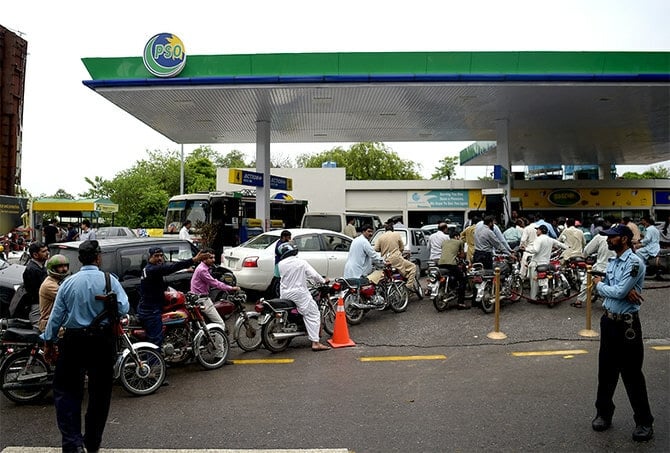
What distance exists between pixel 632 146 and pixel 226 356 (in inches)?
1162

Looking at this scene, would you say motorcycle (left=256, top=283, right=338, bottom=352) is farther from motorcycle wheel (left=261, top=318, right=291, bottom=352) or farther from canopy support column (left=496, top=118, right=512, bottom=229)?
canopy support column (left=496, top=118, right=512, bottom=229)

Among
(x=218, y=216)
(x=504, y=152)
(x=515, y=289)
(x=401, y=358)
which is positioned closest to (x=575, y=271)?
(x=515, y=289)

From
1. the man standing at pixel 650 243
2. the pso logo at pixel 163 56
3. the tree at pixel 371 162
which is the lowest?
the man standing at pixel 650 243

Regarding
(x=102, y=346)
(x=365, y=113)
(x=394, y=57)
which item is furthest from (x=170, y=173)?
(x=102, y=346)

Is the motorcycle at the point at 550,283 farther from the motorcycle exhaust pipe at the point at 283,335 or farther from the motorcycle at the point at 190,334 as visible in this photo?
the motorcycle at the point at 190,334

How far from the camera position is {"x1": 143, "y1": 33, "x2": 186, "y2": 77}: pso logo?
1666cm

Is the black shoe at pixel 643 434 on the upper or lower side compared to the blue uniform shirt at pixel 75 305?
lower

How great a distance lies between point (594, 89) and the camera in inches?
690

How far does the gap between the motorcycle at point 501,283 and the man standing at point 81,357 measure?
733cm

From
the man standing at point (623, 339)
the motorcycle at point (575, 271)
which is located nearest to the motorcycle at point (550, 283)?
the motorcycle at point (575, 271)

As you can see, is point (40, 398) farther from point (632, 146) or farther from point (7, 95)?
point (7, 95)

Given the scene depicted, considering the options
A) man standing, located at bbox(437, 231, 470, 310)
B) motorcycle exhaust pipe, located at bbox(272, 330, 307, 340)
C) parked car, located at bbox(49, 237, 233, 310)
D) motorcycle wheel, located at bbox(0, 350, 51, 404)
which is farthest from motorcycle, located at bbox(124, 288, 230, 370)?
man standing, located at bbox(437, 231, 470, 310)

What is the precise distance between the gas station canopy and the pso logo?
0.25m

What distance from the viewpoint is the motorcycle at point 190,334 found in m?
7.04
